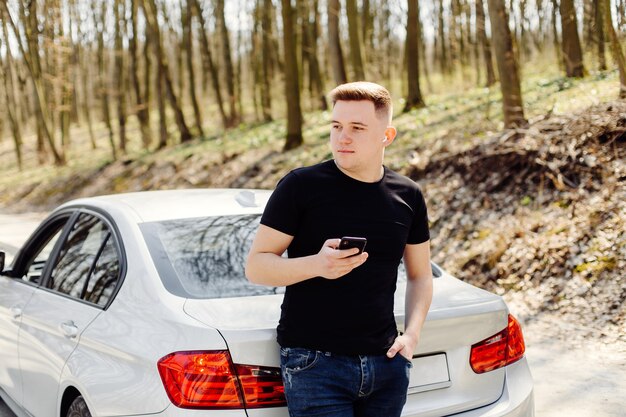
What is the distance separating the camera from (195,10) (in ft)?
95.2

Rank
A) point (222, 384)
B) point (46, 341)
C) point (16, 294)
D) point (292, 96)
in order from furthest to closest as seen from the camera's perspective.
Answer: point (292, 96), point (16, 294), point (46, 341), point (222, 384)

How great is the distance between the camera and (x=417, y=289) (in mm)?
2963

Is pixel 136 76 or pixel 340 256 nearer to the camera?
pixel 340 256

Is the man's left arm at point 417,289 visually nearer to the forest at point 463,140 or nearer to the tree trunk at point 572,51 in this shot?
the forest at point 463,140

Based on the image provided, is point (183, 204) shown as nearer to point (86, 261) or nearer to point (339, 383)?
point (86, 261)

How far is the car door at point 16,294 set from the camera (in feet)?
14.5

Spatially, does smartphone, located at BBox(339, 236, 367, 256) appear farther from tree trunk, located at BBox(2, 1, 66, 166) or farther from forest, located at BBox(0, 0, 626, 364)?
tree trunk, located at BBox(2, 1, 66, 166)

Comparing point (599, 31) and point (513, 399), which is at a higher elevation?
point (599, 31)

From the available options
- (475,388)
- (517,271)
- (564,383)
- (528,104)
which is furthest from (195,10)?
(475,388)

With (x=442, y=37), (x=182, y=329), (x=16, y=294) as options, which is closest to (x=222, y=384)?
(x=182, y=329)

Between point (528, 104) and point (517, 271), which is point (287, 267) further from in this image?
point (528, 104)

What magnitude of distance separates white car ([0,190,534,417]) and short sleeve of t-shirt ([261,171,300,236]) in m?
0.47

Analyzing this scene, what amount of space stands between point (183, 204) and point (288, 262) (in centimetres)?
169

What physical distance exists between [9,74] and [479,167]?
34.0 metres
